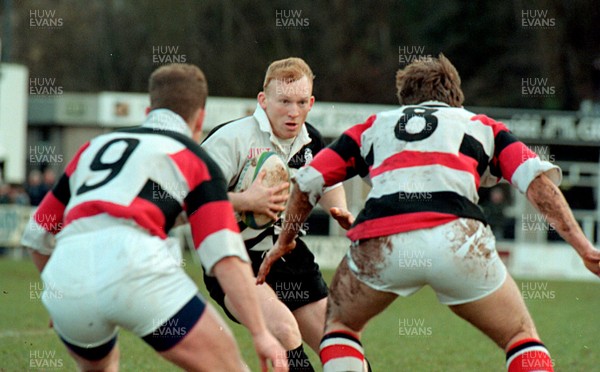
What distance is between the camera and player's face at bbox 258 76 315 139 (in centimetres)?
647

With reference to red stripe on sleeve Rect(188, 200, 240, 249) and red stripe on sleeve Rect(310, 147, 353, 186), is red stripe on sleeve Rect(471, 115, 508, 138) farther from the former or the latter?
red stripe on sleeve Rect(188, 200, 240, 249)

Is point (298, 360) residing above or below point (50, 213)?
below

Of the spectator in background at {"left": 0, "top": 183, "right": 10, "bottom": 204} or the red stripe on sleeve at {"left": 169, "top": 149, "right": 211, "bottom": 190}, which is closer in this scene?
the red stripe on sleeve at {"left": 169, "top": 149, "right": 211, "bottom": 190}

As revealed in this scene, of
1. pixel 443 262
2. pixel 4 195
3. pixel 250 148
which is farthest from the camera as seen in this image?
pixel 4 195

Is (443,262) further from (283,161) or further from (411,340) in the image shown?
(411,340)

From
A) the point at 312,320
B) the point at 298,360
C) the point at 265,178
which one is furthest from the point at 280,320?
the point at 265,178

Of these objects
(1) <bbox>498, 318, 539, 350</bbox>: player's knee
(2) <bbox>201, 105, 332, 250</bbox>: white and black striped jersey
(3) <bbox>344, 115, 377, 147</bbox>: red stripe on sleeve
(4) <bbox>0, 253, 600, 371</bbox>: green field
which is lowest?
(4) <bbox>0, 253, 600, 371</bbox>: green field

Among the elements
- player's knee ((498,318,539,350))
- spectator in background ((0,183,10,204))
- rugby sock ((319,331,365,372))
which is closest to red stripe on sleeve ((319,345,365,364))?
→ rugby sock ((319,331,365,372))

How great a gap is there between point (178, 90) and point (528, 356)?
204cm

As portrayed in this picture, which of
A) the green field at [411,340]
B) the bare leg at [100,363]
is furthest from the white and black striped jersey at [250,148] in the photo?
the green field at [411,340]

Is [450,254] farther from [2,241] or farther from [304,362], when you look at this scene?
[2,241]

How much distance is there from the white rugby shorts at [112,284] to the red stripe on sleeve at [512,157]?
1.74 meters

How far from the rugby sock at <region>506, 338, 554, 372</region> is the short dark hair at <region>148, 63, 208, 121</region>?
188 centimetres

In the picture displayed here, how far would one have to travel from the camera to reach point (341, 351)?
200 inches
